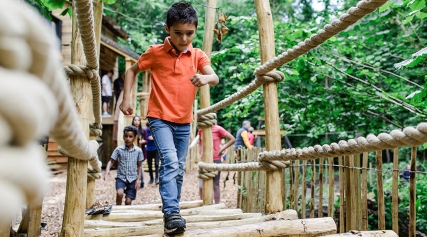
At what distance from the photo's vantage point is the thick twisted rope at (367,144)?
128 centimetres

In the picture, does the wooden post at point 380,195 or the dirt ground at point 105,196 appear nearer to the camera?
the wooden post at point 380,195

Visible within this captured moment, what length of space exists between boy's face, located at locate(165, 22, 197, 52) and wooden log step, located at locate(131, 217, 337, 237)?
3.89 feet

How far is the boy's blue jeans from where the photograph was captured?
7.32ft

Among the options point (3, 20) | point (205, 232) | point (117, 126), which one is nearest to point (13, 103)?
point (3, 20)

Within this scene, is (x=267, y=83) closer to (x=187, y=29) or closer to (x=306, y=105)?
(x=187, y=29)

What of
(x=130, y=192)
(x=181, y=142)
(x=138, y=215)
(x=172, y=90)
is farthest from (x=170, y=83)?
(x=130, y=192)

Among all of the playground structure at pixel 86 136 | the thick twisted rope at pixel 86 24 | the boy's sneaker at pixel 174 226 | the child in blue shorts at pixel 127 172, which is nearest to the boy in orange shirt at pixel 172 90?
the boy's sneaker at pixel 174 226

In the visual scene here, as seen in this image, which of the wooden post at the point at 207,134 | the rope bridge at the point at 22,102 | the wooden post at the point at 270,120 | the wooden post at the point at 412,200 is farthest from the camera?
the wooden post at the point at 207,134

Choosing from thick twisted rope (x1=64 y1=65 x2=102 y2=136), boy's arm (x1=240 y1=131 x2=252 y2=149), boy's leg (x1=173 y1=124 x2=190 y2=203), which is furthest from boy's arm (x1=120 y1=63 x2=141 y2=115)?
boy's arm (x1=240 y1=131 x2=252 y2=149)

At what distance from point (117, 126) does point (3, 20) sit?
10.6 m

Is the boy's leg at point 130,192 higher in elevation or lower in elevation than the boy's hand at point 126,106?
lower

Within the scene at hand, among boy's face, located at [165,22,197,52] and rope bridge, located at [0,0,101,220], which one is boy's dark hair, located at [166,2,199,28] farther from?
rope bridge, located at [0,0,101,220]

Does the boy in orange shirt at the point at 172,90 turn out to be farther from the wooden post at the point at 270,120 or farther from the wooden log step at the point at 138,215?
the wooden log step at the point at 138,215

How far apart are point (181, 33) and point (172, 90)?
0.37 m
